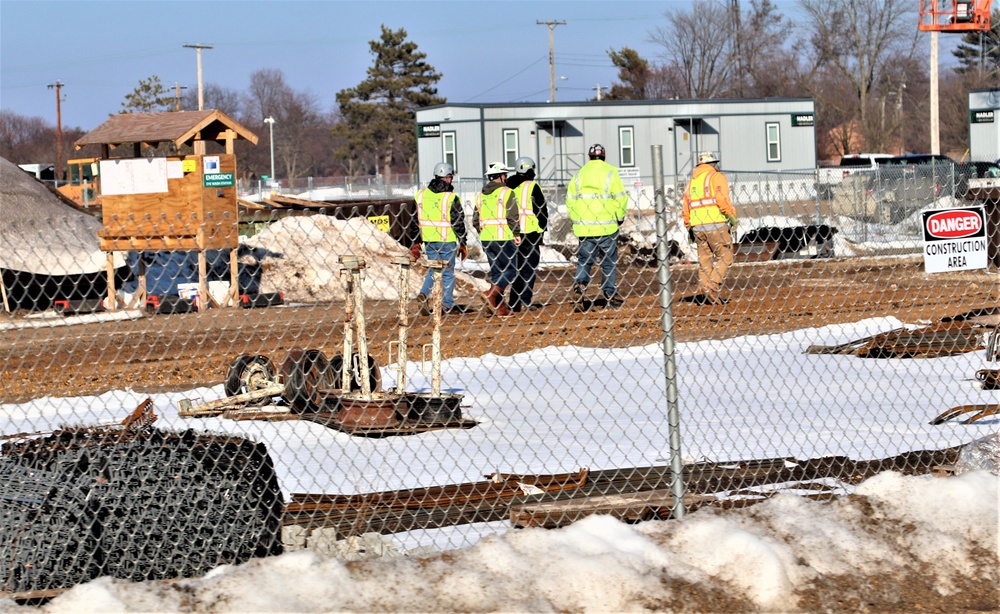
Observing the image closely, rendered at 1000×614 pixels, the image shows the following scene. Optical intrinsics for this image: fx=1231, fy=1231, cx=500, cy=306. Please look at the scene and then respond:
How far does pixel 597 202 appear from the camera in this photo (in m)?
13.9

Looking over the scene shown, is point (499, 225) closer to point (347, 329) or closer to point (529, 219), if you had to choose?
point (529, 219)

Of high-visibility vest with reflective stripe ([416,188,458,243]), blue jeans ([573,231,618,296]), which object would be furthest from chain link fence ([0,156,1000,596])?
high-visibility vest with reflective stripe ([416,188,458,243])

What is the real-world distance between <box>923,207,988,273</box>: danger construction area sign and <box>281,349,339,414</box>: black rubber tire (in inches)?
154

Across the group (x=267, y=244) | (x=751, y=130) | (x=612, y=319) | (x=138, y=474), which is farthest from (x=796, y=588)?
(x=751, y=130)

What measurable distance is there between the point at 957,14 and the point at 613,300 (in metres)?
35.8

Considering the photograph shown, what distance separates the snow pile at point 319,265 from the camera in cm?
1783

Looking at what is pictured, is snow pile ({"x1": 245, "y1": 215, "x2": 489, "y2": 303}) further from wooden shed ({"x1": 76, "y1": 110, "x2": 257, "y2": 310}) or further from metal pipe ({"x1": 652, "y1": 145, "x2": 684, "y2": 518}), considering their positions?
metal pipe ({"x1": 652, "y1": 145, "x2": 684, "y2": 518})

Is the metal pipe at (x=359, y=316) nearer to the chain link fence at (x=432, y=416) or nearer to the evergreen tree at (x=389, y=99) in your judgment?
the chain link fence at (x=432, y=416)

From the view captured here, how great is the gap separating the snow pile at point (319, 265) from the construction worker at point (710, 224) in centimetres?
390

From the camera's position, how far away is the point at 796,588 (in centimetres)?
496

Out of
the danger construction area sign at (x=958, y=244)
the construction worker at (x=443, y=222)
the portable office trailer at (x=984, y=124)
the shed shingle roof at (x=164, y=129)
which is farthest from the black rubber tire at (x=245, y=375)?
the portable office trailer at (x=984, y=124)

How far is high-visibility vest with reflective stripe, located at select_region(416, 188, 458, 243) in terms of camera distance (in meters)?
14.1

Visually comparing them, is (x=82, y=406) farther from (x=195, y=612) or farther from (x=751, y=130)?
(x=751, y=130)

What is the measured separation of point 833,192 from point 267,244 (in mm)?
15831
